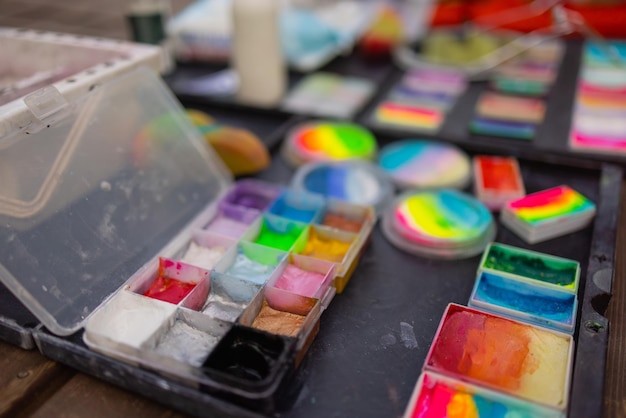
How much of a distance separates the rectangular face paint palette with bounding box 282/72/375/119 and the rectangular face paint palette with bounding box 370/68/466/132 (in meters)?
0.06

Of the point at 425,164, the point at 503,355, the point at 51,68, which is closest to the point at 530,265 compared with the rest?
the point at 503,355

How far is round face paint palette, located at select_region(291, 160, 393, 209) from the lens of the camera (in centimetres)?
108

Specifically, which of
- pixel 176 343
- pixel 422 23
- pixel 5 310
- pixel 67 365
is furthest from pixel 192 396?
pixel 422 23

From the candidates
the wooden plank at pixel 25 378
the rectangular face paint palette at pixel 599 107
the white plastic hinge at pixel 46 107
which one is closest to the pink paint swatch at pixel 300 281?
the wooden plank at pixel 25 378

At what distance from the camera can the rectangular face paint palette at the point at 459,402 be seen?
→ 2.17 ft

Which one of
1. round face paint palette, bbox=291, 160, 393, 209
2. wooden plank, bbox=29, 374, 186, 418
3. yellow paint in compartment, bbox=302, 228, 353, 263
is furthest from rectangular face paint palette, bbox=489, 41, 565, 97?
wooden plank, bbox=29, 374, 186, 418

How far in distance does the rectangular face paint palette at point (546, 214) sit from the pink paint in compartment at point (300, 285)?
361mm

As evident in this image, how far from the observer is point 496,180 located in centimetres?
111

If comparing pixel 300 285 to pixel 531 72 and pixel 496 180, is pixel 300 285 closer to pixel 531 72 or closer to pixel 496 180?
pixel 496 180

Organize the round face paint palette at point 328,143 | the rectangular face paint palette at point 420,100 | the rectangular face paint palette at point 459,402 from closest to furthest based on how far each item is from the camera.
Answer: the rectangular face paint palette at point 459,402
the round face paint palette at point 328,143
the rectangular face paint palette at point 420,100

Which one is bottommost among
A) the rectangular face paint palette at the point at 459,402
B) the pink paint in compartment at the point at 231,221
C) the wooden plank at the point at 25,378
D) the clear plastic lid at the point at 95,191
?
the rectangular face paint palette at the point at 459,402

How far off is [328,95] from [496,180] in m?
0.55

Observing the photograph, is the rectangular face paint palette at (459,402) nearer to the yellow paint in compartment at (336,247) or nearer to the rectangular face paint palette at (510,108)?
the yellow paint in compartment at (336,247)

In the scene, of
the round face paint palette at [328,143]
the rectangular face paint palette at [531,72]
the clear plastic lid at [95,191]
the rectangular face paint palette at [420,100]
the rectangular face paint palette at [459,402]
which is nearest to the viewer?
the rectangular face paint palette at [459,402]
